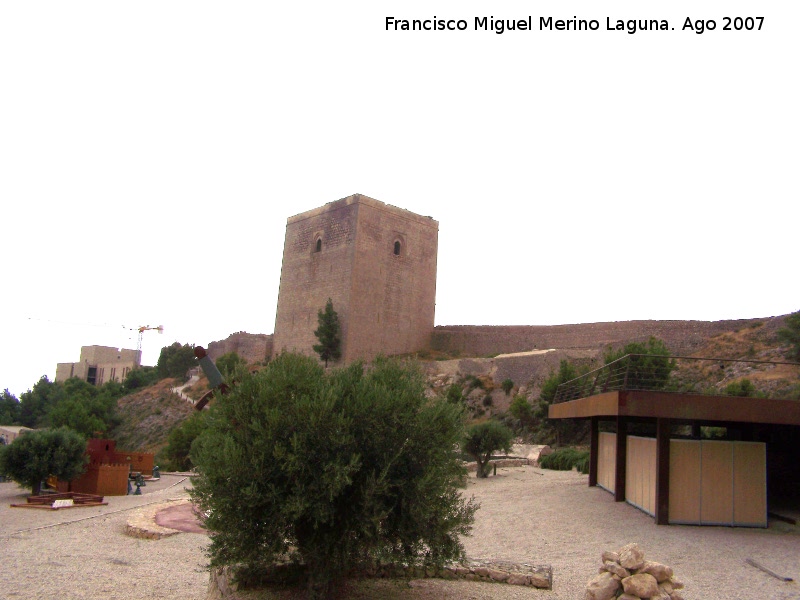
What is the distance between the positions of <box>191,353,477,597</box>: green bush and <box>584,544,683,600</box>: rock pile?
113 centimetres

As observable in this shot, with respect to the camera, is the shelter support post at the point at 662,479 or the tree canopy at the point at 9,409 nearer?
the shelter support post at the point at 662,479

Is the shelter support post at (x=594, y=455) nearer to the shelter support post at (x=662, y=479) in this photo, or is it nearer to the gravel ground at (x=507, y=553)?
the gravel ground at (x=507, y=553)

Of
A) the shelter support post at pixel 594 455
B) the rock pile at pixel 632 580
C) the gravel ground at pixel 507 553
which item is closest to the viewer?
the rock pile at pixel 632 580

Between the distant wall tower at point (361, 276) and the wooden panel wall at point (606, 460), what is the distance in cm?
2253

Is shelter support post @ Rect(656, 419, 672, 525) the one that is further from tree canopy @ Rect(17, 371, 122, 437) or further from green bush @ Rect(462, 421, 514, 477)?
tree canopy @ Rect(17, 371, 122, 437)

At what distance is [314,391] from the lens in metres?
5.44

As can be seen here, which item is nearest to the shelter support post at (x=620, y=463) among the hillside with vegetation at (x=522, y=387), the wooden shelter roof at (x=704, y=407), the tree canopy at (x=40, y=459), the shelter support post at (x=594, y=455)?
the hillside with vegetation at (x=522, y=387)

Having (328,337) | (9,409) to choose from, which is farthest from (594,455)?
(9,409)

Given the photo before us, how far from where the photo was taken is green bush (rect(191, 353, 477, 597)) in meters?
5.15

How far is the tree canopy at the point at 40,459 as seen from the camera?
16062 mm

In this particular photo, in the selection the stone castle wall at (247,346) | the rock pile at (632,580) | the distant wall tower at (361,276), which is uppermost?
the distant wall tower at (361,276)

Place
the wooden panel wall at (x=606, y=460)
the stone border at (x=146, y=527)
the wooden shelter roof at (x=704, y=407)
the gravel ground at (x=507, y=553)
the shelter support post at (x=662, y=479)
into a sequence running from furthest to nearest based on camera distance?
1. the wooden panel wall at (x=606, y=460)
2. the stone border at (x=146, y=527)
3. the shelter support post at (x=662, y=479)
4. the wooden shelter roof at (x=704, y=407)
5. the gravel ground at (x=507, y=553)

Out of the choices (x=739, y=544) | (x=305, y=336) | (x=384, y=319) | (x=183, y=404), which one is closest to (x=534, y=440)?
(x=384, y=319)

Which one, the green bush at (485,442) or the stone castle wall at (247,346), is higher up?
the stone castle wall at (247,346)
